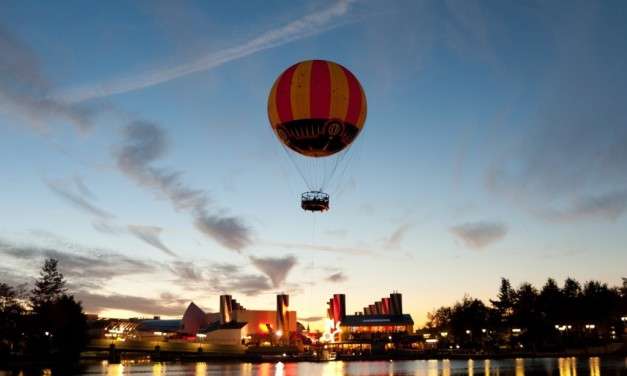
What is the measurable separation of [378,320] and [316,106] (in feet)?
462

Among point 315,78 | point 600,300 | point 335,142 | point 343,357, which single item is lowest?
point 343,357

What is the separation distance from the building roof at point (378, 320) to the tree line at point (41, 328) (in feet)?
272

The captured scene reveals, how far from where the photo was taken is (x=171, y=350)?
12275 centimetres

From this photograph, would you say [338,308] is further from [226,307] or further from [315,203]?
[315,203]

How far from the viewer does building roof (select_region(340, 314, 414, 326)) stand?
6849 inches

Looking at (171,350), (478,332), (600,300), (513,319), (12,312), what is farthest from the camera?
(478,332)

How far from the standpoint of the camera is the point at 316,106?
4281cm

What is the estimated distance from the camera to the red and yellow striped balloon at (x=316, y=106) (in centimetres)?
4294

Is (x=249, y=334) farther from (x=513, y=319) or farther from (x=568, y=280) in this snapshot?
(x=568, y=280)

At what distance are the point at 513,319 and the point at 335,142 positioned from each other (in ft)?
407

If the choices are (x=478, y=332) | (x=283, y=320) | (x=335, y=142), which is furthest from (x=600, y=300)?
(x=335, y=142)

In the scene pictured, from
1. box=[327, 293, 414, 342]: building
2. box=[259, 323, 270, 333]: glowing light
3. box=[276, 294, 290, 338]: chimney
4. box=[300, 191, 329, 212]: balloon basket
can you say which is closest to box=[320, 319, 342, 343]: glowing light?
box=[327, 293, 414, 342]: building

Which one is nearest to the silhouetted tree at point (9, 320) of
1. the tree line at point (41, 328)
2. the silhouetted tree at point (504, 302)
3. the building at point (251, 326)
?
the tree line at point (41, 328)

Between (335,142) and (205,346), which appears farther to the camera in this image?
(205,346)
